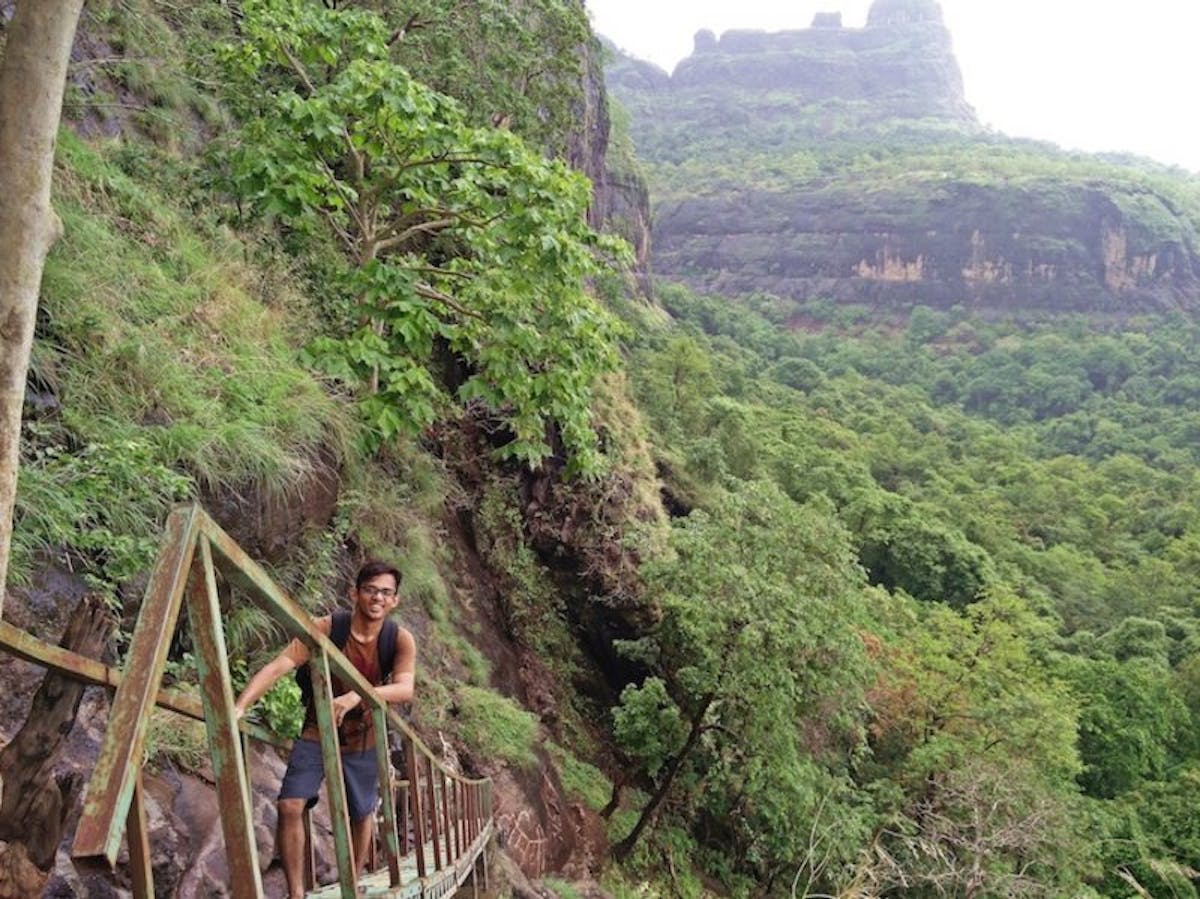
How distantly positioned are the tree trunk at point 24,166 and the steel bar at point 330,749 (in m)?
1.09

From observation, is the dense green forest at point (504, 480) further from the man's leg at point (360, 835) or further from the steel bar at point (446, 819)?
the man's leg at point (360, 835)

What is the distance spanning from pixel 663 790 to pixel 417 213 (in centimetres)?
834

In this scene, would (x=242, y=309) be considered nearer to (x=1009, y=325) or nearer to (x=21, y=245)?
(x=21, y=245)

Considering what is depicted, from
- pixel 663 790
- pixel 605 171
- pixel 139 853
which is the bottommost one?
pixel 663 790

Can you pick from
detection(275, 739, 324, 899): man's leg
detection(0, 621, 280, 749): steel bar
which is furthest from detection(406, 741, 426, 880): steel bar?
detection(0, 621, 280, 749): steel bar

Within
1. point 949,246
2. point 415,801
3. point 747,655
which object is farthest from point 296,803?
point 949,246

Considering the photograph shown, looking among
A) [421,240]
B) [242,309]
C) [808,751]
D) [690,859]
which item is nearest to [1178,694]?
[808,751]

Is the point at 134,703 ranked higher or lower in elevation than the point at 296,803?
higher

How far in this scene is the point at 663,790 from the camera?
1207cm

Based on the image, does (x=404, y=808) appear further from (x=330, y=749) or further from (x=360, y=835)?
(x=330, y=749)

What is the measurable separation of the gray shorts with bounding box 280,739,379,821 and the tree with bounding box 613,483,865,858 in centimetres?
779

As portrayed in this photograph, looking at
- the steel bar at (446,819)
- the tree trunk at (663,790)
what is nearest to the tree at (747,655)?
the tree trunk at (663,790)

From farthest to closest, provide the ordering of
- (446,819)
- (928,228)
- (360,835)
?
(928,228)
(446,819)
(360,835)

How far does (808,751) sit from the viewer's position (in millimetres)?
14500
